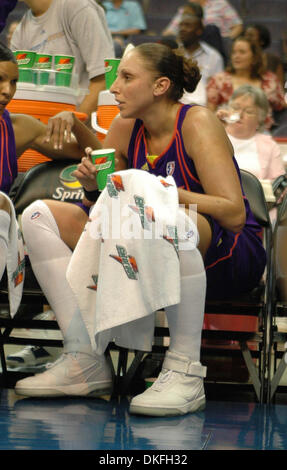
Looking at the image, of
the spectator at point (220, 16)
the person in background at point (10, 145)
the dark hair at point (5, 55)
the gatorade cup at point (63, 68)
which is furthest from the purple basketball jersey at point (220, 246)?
the spectator at point (220, 16)

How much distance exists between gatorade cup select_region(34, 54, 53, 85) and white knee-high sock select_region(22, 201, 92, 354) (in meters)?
1.03

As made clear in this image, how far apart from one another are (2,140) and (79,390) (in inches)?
38.5

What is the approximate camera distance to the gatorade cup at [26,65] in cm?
Answer: 344

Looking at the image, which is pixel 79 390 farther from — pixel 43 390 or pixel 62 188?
pixel 62 188

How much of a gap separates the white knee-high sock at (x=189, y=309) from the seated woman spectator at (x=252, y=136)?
1.92 meters

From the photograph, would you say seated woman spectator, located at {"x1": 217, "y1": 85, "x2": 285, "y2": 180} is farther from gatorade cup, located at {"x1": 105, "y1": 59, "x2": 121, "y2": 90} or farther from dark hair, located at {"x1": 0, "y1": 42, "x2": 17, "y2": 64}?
dark hair, located at {"x1": 0, "y1": 42, "x2": 17, "y2": 64}

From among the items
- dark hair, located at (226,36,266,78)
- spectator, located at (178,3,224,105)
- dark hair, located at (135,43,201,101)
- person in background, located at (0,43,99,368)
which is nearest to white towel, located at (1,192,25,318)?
person in background, located at (0,43,99,368)

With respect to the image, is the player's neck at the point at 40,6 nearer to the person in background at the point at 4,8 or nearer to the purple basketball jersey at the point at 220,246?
the person in background at the point at 4,8

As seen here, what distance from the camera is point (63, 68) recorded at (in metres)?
3.47

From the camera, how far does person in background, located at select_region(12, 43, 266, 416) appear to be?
234 centimetres

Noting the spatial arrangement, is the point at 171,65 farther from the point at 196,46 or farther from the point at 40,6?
the point at 196,46

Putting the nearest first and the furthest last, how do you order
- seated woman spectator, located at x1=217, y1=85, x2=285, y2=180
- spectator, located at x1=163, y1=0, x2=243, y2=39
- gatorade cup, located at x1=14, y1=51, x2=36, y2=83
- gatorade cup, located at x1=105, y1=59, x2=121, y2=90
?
gatorade cup, located at x1=105, y1=59, x2=121, y2=90
gatorade cup, located at x1=14, y1=51, x2=36, y2=83
seated woman spectator, located at x1=217, y1=85, x2=285, y2=180
spectator, located at x1=163, y1=0, x2=243, y2=39

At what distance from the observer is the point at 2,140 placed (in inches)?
114
